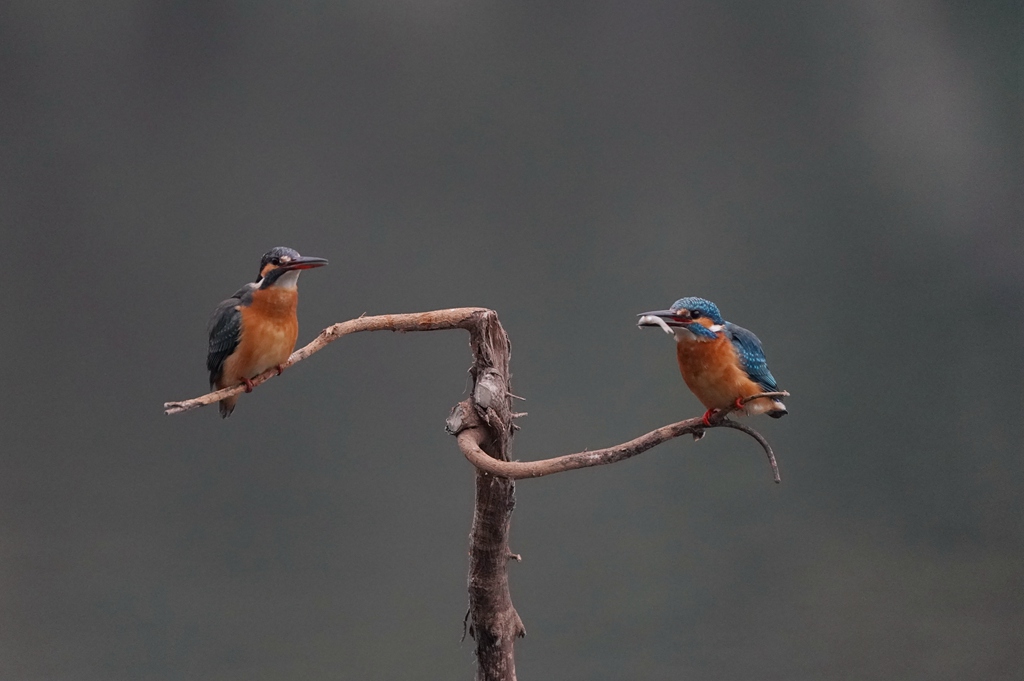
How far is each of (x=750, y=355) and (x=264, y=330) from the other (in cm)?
171

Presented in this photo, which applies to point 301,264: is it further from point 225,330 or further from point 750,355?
point 750,355

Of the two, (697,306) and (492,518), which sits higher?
(697,306)

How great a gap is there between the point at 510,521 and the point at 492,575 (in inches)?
9.0

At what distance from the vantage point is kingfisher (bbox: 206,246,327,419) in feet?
11.1

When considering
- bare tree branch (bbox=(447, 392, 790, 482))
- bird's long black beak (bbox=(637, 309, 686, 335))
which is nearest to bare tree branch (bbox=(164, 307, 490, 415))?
bare tree branch (bbox=(447, 392, 790, 482))

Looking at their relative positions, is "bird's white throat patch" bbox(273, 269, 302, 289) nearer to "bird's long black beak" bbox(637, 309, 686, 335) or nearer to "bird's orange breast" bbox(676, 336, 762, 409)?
"bird's long black beak" bbox(637, 309, 686, 335)

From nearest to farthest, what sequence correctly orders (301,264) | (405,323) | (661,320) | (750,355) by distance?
(661,320)
(750,355)
(301,264)
(405,323)

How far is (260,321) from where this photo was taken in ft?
11.2

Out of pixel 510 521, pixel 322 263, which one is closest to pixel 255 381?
pixel 322 263

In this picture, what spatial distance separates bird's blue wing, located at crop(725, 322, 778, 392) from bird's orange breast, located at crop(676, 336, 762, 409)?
0.02 m

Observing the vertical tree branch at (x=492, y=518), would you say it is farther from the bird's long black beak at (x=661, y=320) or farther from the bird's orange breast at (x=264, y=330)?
the bird's long black beak at (x=661, y=320)

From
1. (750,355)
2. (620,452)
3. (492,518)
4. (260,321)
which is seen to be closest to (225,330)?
(260,321)

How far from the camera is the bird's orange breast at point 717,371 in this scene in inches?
123

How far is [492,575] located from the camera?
391cm
